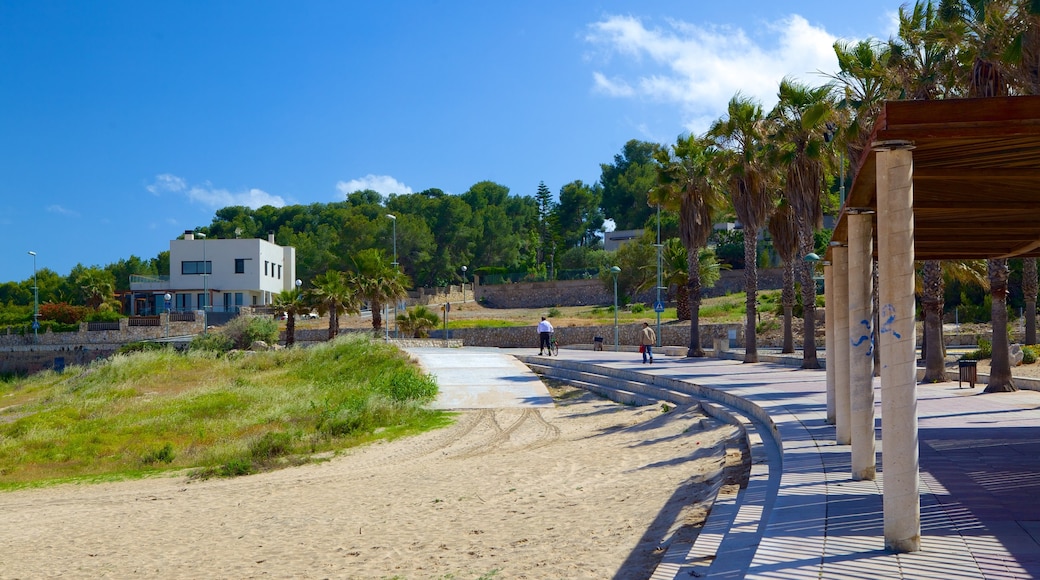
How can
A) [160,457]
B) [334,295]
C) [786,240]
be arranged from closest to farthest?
[160,457] < [786,240] < [334,295]

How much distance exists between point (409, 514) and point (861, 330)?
21.3 ft

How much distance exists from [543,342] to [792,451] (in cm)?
2743

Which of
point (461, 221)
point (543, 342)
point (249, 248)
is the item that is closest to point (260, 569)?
point (543, 342)

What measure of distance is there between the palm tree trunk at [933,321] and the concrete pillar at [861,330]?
13606 mm

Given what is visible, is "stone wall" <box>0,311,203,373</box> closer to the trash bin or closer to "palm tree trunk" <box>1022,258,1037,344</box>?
"palm tree trunk" <box>1022,258,1037,344</box>

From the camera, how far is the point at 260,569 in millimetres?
9781

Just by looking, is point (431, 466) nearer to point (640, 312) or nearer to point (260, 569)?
point (260, 569)

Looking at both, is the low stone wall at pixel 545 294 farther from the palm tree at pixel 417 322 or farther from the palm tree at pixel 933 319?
the palm tree at pixel 933 319

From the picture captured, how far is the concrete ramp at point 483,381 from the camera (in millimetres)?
26234

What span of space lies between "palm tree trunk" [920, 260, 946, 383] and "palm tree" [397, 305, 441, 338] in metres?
36.2

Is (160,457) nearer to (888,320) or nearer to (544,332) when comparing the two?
(888,320)

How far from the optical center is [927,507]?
7.62 metres

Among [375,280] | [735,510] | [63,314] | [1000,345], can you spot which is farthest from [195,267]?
[735,510]

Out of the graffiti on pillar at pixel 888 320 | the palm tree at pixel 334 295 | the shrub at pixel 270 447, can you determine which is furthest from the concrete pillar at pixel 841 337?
the palm tree at pixel 334 295
